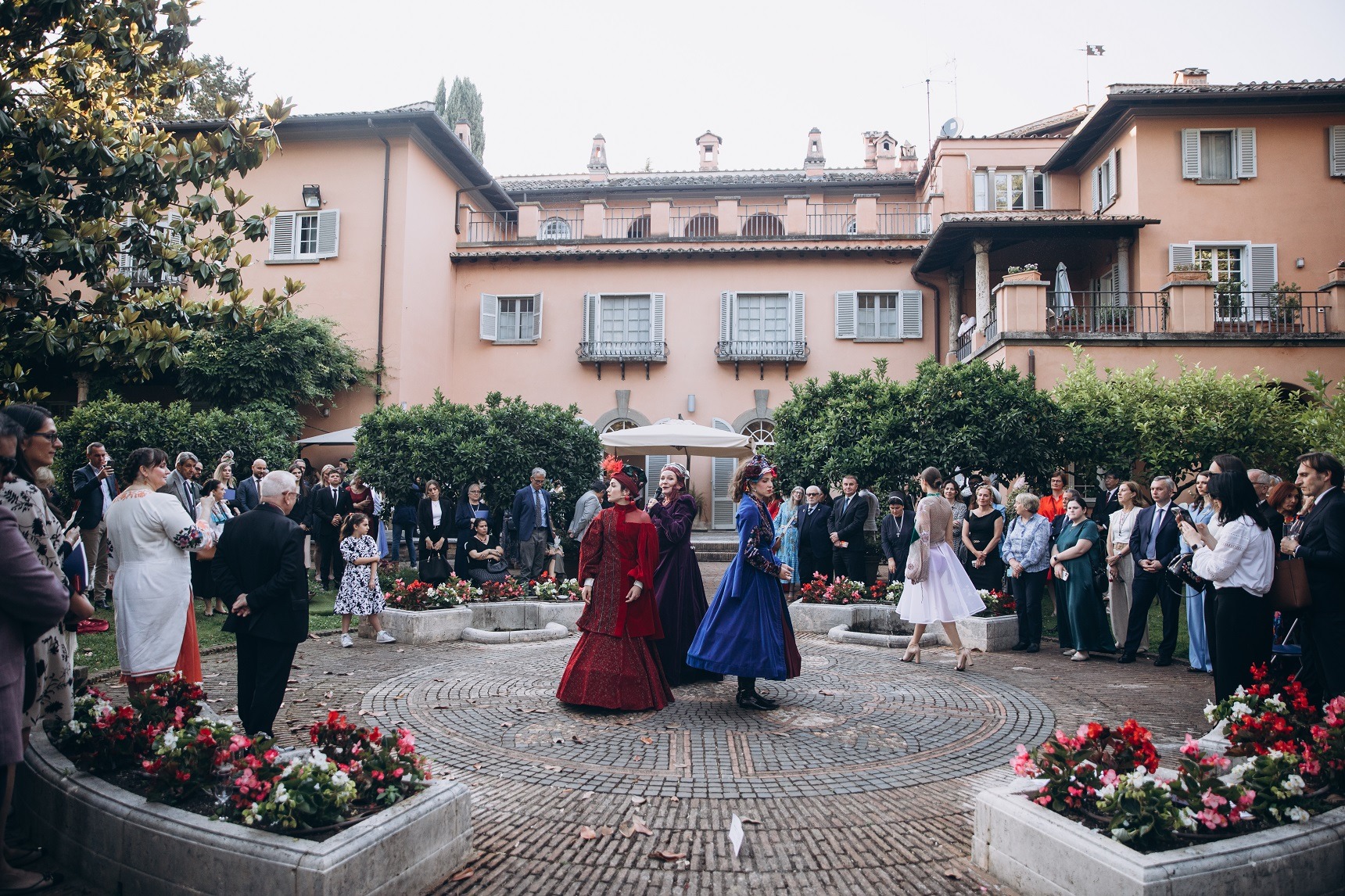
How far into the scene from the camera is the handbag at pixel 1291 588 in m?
5.38

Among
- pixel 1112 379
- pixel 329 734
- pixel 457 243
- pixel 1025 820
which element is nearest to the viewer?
pixel 1025 820

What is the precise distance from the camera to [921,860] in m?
4.15

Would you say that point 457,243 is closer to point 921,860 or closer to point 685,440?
point 685,440

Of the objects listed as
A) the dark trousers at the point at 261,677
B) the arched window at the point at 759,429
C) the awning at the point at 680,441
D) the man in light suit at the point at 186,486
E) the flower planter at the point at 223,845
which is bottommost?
the flower planter at the point at 223,845

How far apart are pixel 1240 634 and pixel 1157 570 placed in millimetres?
3254

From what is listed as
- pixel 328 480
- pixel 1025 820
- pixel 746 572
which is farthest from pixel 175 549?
pixel 328 480

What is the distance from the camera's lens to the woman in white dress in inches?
342

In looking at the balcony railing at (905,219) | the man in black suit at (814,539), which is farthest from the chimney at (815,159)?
the man in black suit at (814,539)

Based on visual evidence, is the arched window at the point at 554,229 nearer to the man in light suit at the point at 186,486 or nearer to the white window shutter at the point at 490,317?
the white window shutter at the point at 490,317

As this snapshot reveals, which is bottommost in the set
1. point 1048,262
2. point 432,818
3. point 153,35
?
point 432,818

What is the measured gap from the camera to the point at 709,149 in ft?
100

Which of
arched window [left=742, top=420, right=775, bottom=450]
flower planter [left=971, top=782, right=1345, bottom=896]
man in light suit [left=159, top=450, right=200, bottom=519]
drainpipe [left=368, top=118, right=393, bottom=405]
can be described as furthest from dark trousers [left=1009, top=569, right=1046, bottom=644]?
drainpipe [left=368, top=118, right=393, bottom=405]

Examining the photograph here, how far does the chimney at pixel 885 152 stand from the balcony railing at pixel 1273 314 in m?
12.9

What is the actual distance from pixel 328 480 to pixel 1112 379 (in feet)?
43.0
